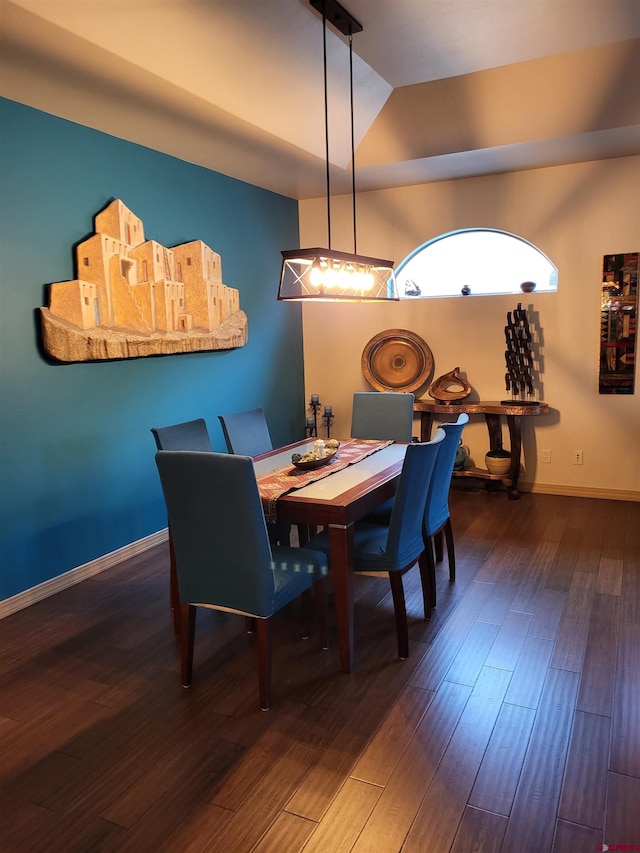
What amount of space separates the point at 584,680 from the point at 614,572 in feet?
3.99

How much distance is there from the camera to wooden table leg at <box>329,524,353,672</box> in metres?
2.54

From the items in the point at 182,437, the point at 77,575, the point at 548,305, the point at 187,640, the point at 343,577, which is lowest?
the point at 77,575

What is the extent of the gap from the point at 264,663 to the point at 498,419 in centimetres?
334

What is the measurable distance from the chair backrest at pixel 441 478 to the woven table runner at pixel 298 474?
0.46m

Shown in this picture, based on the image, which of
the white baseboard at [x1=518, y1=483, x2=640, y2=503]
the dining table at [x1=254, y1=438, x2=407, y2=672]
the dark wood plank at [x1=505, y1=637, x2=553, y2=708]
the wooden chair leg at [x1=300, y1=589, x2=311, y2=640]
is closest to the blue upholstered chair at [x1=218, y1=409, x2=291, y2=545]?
the wooden chair leg at [x1=300, y1=589, x2=311, y2=640]

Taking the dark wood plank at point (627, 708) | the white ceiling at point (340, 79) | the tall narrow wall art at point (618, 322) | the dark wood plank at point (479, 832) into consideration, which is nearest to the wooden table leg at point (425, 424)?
the tall narrow wall art at point (618, 322)

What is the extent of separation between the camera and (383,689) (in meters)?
2.47

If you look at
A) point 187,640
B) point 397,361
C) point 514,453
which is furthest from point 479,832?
point 397,361

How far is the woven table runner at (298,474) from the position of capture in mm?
2660

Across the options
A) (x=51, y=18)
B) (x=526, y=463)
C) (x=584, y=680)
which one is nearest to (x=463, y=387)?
(x=526, y=463)

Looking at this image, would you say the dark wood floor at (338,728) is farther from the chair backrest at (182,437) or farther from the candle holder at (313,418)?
the candle holder at (313,418)

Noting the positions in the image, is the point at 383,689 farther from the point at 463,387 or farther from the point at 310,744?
the point at 463,387

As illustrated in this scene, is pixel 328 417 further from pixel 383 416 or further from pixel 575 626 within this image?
pixel 575 626

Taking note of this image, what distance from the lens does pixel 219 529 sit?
2.32 metres
